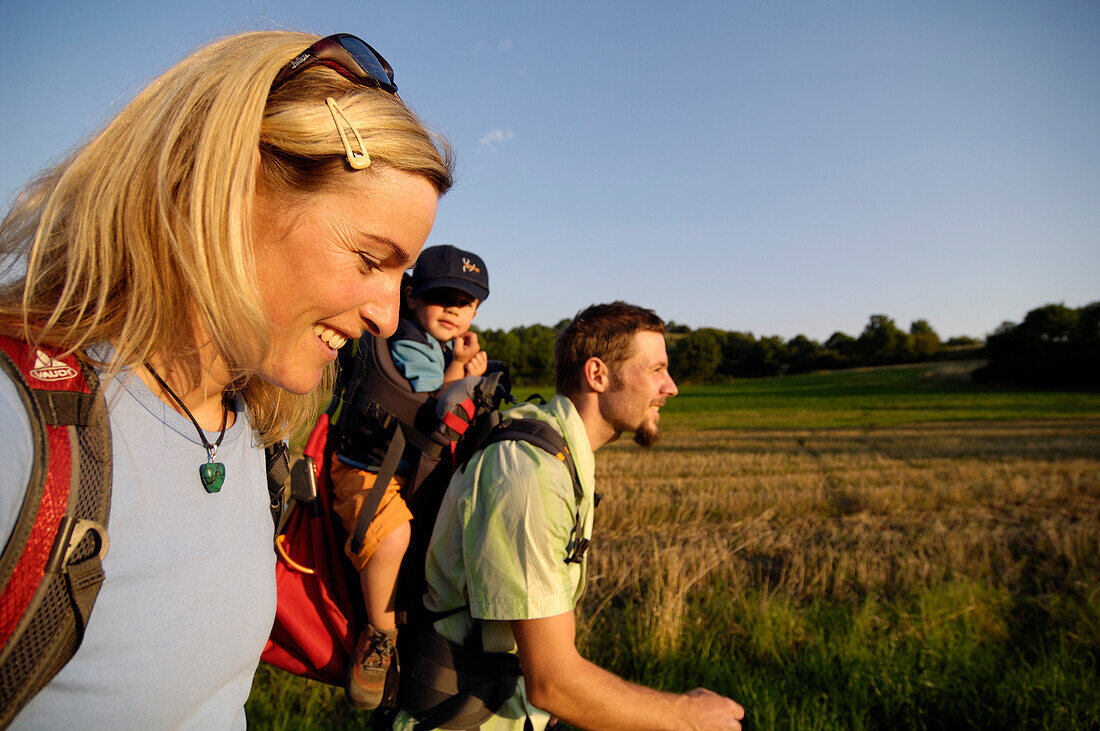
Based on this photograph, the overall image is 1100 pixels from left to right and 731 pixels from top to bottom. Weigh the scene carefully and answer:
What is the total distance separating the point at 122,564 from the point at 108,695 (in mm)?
196

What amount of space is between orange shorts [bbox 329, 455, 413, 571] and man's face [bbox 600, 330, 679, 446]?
1.01m

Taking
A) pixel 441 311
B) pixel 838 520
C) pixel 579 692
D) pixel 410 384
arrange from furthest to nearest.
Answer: pixel 838 520 → pixel 441 311 → pixel 410 384 → pixel 579 692

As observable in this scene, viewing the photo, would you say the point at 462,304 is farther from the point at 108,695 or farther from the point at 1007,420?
the point at 1007,420

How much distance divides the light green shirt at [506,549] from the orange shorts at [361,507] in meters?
0.30

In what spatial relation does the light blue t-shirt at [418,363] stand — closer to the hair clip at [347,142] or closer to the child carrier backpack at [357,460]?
the child carrier backpack at [357,460]

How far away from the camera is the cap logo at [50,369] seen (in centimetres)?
80

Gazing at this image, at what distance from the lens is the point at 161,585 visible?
3.09 ft

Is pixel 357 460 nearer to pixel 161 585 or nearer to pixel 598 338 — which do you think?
pixel 598 338

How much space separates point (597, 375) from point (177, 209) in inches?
77.3

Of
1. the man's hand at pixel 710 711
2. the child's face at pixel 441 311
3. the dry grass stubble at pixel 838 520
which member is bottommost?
the dry grass stubble at pixel 838 520

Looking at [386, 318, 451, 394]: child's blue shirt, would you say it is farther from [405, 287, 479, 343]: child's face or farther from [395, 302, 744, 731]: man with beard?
[395, 302, 744, 731]: man with beard

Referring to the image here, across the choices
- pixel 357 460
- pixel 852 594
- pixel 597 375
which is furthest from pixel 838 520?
pixel 357 460

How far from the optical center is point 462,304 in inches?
130

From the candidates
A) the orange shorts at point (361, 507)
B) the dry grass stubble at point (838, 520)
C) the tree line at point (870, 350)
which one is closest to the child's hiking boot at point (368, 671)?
the orange shorts at point (361, 507)
